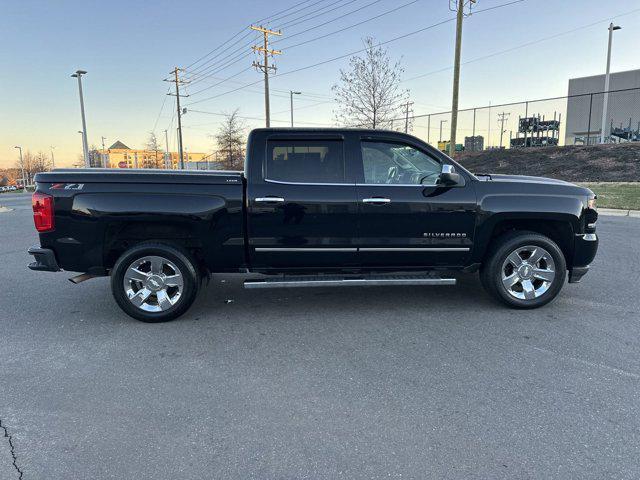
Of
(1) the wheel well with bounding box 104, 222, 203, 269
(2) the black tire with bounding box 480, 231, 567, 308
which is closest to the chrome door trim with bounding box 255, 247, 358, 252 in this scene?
(1) the wheel well with bounding box 104, 222, 203, 269

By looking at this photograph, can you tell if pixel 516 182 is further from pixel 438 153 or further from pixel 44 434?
pixel 44 434

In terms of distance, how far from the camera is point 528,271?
4.87 meters

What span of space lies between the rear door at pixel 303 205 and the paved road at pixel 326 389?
654 mm

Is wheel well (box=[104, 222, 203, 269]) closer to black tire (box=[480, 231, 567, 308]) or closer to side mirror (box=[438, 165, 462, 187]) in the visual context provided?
side mirror (box=[438, 165, 462, 187])

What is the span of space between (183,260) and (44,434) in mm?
2050

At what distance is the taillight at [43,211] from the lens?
441cm

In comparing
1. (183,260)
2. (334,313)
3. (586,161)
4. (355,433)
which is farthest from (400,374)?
(586,161)

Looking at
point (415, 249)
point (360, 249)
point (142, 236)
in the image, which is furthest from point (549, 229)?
point (142, 236)

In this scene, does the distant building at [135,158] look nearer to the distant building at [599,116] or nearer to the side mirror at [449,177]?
the distant building at [599,116]

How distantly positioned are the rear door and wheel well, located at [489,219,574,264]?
5.57 ft

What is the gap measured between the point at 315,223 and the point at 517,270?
2255mm

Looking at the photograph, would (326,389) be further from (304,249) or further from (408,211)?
(408,211)

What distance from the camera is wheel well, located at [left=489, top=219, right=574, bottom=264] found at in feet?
16.3

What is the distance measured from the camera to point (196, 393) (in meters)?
3.20
